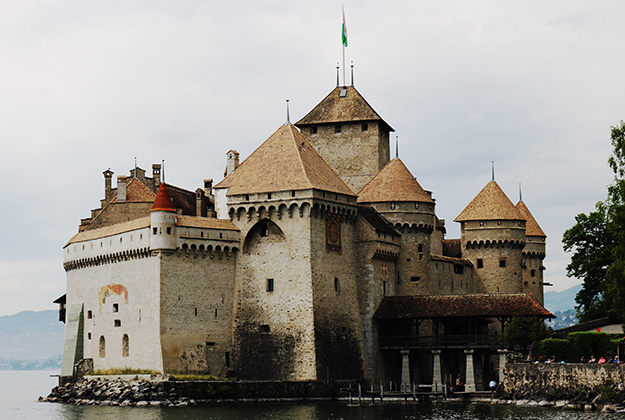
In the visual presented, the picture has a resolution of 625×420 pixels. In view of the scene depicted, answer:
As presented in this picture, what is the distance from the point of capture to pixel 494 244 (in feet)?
268

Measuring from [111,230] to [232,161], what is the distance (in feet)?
34.0

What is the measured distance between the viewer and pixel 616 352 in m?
59.2

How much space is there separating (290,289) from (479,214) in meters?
22.7

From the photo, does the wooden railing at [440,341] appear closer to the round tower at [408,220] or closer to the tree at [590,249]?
the round tower at [408,220]

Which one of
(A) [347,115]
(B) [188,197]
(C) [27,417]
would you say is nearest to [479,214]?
(A) [347,115]

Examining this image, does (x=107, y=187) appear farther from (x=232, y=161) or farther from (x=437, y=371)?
(x=437, y=371)

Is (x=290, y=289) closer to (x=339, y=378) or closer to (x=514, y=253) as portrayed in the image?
(x=339, y=378)

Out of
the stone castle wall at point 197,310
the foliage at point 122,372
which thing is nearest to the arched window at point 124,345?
the foliage at point 122,372

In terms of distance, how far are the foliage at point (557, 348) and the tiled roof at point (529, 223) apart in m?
27.6

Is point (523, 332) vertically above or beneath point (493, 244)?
beneath

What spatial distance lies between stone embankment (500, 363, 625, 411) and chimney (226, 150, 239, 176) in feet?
79.5

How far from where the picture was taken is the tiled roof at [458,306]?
66.0 metres

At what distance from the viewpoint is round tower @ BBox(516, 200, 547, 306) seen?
285 feet

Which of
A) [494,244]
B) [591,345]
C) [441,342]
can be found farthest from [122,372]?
[494,244]
